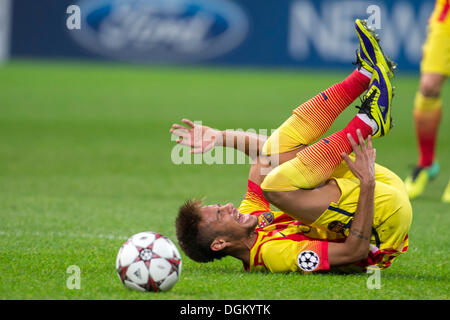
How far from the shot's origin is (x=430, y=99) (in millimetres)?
8312

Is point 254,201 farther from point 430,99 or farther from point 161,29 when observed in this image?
point 161,29

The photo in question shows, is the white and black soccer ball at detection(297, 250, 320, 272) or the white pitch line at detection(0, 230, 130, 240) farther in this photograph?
the white pitch line at detection(0, 230, 130, 240)

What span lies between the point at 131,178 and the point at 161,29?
41.0ft

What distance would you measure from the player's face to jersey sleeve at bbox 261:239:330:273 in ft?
0.60

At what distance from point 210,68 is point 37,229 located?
17628mm

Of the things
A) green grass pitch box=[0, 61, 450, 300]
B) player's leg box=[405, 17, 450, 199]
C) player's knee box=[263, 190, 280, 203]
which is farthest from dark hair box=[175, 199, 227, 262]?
player's leg box=[405, 17, 450, 199]

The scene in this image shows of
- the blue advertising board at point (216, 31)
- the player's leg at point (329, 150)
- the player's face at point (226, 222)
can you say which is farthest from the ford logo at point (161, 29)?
the player's face at point (226, 222)

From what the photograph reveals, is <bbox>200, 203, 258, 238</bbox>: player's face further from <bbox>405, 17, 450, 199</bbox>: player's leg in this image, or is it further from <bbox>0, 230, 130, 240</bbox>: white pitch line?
<bbox>405, 17, 450, 199</bbox>: player's leg

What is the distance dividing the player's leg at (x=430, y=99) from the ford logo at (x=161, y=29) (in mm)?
13381

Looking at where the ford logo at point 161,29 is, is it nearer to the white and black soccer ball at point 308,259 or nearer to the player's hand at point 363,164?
the player's hand at point 363,164

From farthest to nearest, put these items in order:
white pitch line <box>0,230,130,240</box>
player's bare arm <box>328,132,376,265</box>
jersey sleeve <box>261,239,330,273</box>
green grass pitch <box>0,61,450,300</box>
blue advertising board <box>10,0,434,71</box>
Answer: blue advertising board <box>10,0,434,71</box> → white pitch line <box>0,230,130,240</box> → jersey sleeve <box>261,239,330,273</box> → player's bare arm <box>328,132,376,265</box> → green grass pitch <box>0,61,450,300</box>

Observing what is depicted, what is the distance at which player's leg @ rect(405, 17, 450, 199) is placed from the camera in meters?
7.88

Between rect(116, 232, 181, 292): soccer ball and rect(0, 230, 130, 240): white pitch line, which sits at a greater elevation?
rect(116, 232, 181, 292): soccer ball

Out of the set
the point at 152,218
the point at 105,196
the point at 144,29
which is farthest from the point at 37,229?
the point at 144,29
